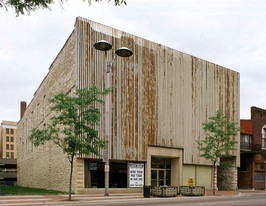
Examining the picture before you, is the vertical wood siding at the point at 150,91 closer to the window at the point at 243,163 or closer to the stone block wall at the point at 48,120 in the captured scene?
the stone block wall at the point at 48,120

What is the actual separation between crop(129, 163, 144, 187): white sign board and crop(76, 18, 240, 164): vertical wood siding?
74 centimetres

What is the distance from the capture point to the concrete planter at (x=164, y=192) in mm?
21656

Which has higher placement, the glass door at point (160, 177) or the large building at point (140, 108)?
the large building at point (140, 108)

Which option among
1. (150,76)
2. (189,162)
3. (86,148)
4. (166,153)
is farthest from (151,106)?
(86,148)

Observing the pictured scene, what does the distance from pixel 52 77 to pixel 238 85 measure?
20826 millimetres

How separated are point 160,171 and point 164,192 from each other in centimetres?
789

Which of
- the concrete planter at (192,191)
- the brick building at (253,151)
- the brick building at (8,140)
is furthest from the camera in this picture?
the brick building at (8,140)

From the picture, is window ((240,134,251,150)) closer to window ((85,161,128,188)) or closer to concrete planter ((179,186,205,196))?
concrete planter ((179,186,205,196))

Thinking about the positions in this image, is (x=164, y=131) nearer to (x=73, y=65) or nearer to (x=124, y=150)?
(x=124, y=150)

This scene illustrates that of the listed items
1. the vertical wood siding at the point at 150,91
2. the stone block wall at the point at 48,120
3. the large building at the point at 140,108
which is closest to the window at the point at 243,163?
the large building at the point at 140,108

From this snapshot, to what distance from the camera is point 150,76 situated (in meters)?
28.2

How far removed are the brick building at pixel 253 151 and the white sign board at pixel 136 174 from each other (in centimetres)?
1784

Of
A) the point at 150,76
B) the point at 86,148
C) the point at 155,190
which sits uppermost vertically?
the point at 150,76

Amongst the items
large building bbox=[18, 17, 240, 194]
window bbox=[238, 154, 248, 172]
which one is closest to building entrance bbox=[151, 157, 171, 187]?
large building bbox=[18, 17, 240, 194]
